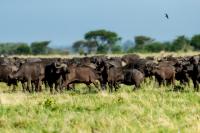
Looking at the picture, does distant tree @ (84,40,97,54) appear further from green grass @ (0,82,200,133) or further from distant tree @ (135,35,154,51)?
green grass @ (0,82,200,133)

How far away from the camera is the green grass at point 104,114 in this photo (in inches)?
553

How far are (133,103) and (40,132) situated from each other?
4817mm

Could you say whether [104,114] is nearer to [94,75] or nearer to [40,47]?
[94,75]

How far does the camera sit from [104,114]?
15945mm

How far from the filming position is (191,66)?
25500 mm

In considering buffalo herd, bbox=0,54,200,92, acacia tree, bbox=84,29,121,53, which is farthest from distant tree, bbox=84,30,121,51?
buffalo herd, bbox=0,54,200,92

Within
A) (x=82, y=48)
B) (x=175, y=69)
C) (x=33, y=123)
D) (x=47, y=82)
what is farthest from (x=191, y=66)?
(x=82, y=48)

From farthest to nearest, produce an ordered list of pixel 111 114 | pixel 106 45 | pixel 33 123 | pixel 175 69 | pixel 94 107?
pixel 106 45 → pixel 175 69 → pixel 94 107 → pixel 111 114 → pixel 33 123

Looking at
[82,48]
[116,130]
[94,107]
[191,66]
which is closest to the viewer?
[116,130]

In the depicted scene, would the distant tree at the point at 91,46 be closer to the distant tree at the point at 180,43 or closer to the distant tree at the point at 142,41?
the distant tree at the point at 142,41

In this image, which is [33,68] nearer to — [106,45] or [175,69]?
[175,69]

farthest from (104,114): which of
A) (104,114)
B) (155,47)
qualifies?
(155,47)

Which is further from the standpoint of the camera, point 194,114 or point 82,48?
point 82,48

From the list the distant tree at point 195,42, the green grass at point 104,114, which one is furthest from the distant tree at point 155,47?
the green grass at point 104,114
